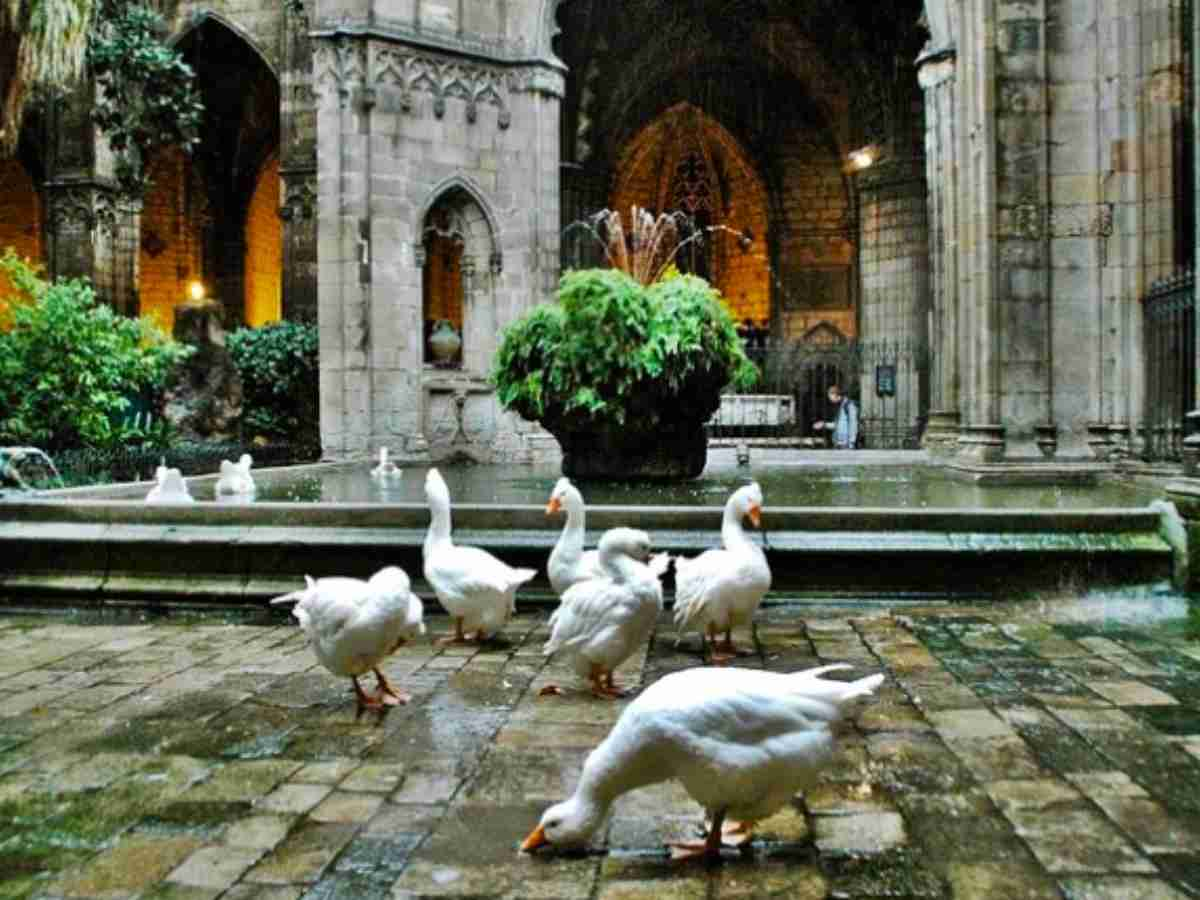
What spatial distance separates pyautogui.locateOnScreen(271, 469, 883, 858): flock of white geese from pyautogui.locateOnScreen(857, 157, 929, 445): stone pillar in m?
18.2

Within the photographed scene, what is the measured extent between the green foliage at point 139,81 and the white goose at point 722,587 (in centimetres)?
1685

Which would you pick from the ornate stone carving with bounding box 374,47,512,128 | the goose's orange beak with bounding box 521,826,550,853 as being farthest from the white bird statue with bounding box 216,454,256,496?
the ornate stone carving with bounding box 374,47,512,128

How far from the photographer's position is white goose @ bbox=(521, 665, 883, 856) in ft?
10.5

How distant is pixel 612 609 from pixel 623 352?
18.9 feet

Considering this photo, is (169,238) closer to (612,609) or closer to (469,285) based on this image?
(469,285)

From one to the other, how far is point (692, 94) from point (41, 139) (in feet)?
50.9

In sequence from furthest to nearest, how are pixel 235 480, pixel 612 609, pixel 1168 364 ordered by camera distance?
pixel 1168 364, pixel 235 480, pixel 612 609

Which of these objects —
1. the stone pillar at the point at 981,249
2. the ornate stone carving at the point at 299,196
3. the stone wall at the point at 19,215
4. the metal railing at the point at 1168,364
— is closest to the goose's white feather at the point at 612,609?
the metal railing at the point at 1168,364

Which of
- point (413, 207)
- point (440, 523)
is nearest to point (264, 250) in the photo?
point (413, 207)

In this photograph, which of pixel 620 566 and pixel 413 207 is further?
pixel 413 207

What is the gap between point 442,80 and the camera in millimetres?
18938

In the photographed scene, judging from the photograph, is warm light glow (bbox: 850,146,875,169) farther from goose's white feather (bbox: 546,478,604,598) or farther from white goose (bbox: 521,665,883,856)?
white goose (bbox: 521,665,883,856)

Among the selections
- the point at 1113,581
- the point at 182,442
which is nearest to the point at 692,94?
the point at 182,442

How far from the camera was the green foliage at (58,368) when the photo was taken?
1442 centimetres
